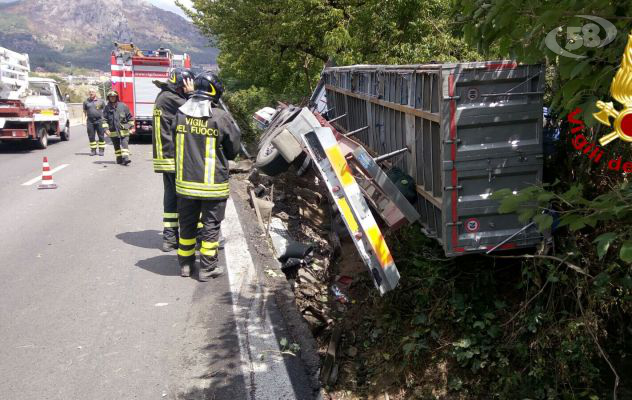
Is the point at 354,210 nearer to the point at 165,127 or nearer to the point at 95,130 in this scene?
the point at 165,127

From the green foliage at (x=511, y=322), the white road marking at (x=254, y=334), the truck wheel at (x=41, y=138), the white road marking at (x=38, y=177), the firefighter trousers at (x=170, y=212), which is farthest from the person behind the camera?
the truck wheel at (x=41, y=138)

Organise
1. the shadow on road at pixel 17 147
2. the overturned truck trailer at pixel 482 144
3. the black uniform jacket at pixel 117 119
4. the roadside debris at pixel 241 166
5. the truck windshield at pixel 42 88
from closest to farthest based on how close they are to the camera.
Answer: the overturned truck trailer at pixel 482 144 → the roadside debris at pixel 241 166 → the black uniform jacket at pixel 117 119 → the shadow on road at pixel 17 147 → the truck windshield at pixel 42 88

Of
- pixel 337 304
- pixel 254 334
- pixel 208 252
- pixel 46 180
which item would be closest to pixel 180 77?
pixel 208 252

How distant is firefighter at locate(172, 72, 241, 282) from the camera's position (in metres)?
5.92

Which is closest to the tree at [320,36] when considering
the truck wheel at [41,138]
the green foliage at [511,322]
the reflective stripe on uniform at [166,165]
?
the reflective stripe on uniform at [166,165]

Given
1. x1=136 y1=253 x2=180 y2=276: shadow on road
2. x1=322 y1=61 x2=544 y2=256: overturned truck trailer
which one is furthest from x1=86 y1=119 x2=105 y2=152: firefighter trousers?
x1=322 y1=61 x2=544 y2=256: overturned truck trailer

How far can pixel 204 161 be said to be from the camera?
5941mm

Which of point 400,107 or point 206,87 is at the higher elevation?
point 206,87

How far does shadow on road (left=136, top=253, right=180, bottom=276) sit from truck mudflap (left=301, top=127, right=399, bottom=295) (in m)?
2.14

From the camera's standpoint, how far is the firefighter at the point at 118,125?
14766 millimetres

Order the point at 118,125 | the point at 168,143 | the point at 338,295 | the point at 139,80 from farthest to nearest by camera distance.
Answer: the point at 139,80 → the point at 118,125 → the point at 168,143 → the point at 338,295

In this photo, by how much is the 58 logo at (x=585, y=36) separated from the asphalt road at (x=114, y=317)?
2.68 m

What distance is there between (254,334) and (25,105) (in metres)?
15.3

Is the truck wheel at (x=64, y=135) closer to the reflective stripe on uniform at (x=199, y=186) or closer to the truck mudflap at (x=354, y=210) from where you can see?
the reflective stripe on uniform at (x=199, y=186)
